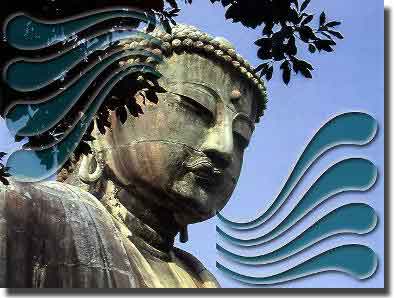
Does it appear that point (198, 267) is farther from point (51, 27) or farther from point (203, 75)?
point (51, 27)

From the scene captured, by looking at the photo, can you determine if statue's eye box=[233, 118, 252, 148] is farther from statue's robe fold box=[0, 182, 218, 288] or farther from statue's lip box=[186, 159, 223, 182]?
statue's robe fold box=[0, 182, 218, 288]

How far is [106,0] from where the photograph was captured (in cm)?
874

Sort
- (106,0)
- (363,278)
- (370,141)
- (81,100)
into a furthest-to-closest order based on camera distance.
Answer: (370,141), (363,278), (81,100), (106,0)

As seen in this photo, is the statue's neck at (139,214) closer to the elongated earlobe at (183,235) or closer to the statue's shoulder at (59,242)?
the elongated earlobe at (183,235)

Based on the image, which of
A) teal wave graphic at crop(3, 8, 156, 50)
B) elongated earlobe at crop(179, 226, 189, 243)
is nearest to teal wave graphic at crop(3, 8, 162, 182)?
teal wave graphic at crop(3, 8, 156, 50)

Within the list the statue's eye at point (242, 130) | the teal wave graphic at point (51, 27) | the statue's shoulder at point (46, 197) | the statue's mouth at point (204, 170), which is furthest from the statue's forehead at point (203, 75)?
the teal wave graphic at point (51, 27)

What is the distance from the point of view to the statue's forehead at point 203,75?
1073 centimetres

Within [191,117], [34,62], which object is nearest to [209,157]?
[191,117]

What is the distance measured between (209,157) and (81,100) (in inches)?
62.7

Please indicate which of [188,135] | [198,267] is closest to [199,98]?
[188,135]

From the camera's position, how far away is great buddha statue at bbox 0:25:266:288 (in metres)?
9.79

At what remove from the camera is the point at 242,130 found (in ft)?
35.9

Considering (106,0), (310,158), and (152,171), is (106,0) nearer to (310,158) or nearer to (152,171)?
(152,171)

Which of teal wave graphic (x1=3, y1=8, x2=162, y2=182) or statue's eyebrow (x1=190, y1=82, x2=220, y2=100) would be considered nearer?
teal wave graphic (x1=3, y1=8, x2=162, y2=182)
